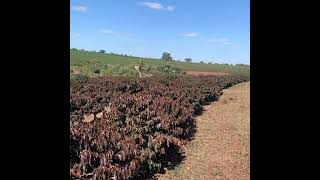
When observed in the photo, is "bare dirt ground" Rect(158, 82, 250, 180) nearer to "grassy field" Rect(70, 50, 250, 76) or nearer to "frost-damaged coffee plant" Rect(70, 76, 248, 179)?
"frost-damaged coffee plant" Rect(70, 76, 248, 179)

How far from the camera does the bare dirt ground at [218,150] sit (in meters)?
8.99

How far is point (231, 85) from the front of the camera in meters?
29.0

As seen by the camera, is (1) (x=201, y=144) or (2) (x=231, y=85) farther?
(2) (x=231, y=85)

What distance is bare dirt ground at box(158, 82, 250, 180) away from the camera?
8.99 meters

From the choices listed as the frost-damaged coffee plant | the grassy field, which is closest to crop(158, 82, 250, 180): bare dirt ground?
the frost-damaged coffee plant

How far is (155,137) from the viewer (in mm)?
9711

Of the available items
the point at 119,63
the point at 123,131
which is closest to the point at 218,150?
the point at 123,131
